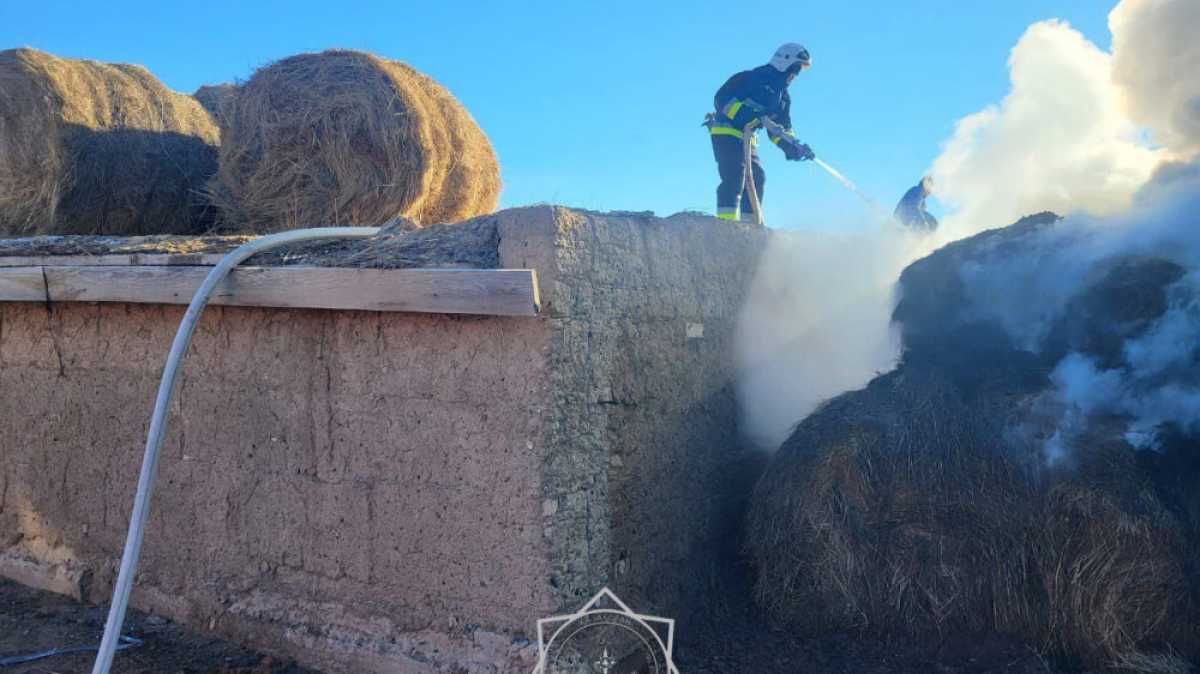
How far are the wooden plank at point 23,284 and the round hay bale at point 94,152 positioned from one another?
146cm

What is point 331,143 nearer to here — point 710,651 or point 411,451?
point 411,451

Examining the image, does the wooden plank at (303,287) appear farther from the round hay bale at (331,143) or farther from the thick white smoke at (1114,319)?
the thick white smoke at (1114,319)

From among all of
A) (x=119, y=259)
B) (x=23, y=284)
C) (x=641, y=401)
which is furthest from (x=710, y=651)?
(x=23, y=284)

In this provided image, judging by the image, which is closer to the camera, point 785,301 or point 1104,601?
point 1104,601

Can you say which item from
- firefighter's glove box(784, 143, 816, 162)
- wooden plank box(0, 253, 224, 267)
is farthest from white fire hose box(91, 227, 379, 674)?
firefighter's glove box(784, 143, 816, 162)

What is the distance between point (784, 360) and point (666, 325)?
127 cm

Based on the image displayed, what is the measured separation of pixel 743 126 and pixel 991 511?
3.76m

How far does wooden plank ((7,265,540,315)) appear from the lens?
3533 millimetres

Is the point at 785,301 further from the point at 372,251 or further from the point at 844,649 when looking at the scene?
the point at 372,251

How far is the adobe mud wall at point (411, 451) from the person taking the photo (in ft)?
12.1

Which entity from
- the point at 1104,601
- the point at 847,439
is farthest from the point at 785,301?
the point at 1104,601

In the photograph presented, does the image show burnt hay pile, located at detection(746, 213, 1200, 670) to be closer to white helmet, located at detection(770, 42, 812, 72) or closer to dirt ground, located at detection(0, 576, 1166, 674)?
dirt ground, located at detection(0, 576, 1166, 674)

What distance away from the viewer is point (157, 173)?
6.68 metres

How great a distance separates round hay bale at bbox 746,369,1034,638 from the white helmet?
3.46 meters
